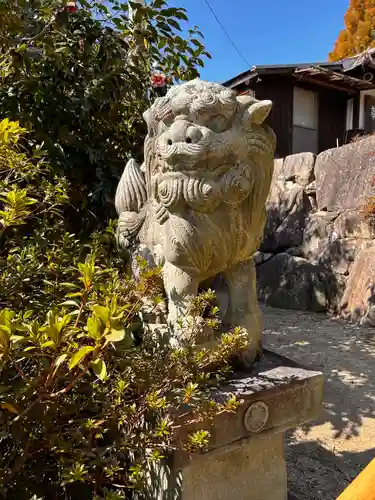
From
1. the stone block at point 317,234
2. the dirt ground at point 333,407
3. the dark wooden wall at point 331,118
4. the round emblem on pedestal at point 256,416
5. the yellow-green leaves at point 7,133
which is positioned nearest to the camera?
the yellow-green leaves at point 7,133

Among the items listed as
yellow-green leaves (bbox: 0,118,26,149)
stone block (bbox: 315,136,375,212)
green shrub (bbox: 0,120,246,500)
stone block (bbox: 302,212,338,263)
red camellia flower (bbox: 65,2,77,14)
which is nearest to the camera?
green shrub (bbox: 0,120,246,500)

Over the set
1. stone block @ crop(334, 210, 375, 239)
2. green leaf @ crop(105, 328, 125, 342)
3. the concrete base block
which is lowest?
the concrete base block

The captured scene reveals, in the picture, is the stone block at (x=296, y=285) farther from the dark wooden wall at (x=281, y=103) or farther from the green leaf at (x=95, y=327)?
the green leaf at (x=95, y=327)

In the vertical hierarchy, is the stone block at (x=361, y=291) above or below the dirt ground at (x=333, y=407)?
above

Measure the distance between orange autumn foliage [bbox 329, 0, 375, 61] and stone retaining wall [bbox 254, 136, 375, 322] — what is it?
976 cm

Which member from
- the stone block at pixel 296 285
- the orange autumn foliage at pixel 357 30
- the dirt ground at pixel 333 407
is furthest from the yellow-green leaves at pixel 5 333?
the orange autumn foliage at pixel 357 30

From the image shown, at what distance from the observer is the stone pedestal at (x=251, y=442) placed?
1.42 meters

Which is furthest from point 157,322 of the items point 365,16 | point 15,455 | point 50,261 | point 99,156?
point 365,16

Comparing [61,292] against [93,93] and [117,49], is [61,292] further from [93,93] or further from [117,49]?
[117,49]

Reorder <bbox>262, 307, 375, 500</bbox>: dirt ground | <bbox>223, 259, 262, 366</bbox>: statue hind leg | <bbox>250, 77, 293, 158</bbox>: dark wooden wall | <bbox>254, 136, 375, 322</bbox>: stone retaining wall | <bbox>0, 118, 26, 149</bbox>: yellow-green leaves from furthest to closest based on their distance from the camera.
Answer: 1. <bbox>250, 77, 293, 158</bbox>: dark wooden wall
2. <bbox>254, 136, 375, 322</bbox>: stone retaining wall
3. <bbox>262, 307, 375, 500</bbox>: dirt ground
4. <bbox>223, 259, 262, 366</bbox>: statue hind leg
5. <bbox>0, 118, 26, 149</bbox>: yellow-green leaves

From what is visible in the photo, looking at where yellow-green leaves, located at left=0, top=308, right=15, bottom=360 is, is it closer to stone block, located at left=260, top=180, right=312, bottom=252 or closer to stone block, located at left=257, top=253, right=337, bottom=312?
stone block, located at left=257, top=253, right=337, bottom=312

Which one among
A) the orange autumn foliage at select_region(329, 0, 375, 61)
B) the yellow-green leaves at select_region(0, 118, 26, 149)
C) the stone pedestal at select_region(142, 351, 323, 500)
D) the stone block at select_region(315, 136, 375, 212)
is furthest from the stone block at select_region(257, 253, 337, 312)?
the orange autumn foliage at select_region(329, 0, 375, 61)

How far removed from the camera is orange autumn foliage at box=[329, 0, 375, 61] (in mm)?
14297

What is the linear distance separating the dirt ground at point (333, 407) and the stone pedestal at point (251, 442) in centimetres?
58
